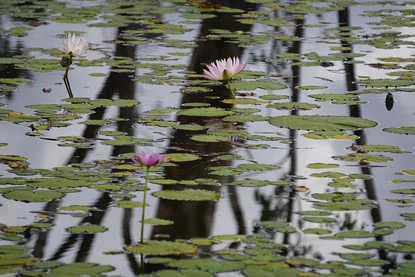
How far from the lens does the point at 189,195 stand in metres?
3.44

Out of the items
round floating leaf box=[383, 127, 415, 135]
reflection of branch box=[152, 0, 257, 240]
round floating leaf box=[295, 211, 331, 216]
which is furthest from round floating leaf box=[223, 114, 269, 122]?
round floating leaf box=[295, 211, 331, 216]

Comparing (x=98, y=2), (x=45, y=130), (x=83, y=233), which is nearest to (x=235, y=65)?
(x=45, y=130)

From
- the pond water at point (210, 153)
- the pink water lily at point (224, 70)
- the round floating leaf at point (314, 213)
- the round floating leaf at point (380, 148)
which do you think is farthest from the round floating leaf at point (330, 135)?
the round floating leaf at point (314, 213)

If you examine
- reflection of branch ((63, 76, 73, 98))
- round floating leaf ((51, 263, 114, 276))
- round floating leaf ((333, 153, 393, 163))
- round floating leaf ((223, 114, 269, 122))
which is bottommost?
round floating leaf ((51, 263, 114, 276))

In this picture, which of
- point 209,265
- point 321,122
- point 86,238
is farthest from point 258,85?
point 209,265

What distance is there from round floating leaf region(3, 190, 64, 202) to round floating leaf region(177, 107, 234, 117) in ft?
4.72

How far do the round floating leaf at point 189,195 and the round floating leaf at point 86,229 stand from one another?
1.27 ft

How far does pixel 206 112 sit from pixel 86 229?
6.02 ft

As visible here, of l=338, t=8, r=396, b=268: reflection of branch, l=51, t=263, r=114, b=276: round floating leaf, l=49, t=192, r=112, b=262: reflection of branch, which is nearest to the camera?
l=51, t=263, r=114, b=276: round floating leaf

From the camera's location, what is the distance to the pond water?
→ 9.45ft

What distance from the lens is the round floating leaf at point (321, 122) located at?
14.7 ft

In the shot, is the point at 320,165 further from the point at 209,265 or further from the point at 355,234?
the point at 209,265

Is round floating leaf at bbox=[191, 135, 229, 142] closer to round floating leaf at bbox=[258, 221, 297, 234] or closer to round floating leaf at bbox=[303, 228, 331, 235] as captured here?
round floating leaf at bbox=[258, 221, 297, 234]

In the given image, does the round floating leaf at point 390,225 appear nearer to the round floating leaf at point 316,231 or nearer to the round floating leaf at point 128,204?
the round floating leaf at point 316,231
